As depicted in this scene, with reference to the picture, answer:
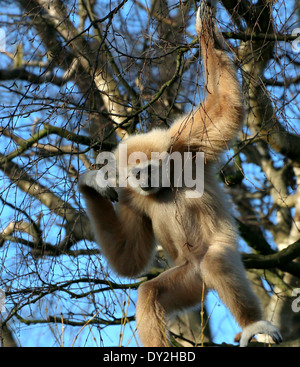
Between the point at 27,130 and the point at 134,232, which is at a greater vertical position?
the point at 27,130

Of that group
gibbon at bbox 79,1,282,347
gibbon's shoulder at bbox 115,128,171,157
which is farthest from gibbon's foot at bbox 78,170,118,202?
gibbon's shoulder at bbox 115,128,171,157

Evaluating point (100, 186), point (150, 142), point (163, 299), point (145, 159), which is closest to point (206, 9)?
point (150, 142)

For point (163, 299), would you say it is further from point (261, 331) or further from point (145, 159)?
point (145, 159)

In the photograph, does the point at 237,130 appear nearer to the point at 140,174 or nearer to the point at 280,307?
the point at 140,174

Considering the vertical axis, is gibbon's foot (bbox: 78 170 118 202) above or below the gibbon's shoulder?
below

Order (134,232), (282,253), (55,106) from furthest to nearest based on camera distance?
(282,253), (134,232), (55,106)

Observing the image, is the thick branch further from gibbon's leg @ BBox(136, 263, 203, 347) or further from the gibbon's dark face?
the gibbon's dark face

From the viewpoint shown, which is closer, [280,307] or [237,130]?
[237,130]

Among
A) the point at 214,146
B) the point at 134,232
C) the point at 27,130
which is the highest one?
the point at 27,130

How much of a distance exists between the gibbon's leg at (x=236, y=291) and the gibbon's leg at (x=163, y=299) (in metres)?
0.24

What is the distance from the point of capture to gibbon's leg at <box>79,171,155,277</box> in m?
5.50
